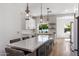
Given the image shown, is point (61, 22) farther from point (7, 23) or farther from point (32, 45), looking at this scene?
point (32, 45)

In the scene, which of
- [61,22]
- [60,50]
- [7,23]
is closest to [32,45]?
[7,23]

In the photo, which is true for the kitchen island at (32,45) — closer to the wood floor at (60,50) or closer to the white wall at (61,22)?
the wood floor at (60,50)

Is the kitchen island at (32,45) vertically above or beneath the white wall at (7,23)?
beneath

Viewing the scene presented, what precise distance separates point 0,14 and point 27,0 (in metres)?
2.02

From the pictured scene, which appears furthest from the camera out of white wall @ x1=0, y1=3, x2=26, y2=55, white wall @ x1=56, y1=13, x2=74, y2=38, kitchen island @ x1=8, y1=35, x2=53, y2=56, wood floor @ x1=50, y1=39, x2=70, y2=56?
white wall @ x1=56, y1=13, x2=74, y2=38

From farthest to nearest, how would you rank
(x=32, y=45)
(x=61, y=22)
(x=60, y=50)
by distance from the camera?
1. (x=61, y=22)
2. (x=60, y=50)
3. (x=32, y=45)

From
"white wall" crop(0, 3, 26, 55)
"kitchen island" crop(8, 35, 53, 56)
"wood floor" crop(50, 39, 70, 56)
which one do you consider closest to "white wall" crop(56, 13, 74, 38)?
"wood floor" crop(50, 39, 70, 56)

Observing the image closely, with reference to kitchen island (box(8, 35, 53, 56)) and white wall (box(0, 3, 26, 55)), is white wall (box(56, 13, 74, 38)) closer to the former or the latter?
white wall (box(0, 3, 26, 55))

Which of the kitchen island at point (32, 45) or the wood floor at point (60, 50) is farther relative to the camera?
the wood floor at point (60, 50)

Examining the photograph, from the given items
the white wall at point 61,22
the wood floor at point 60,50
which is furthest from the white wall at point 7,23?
the white wall at point 61,22

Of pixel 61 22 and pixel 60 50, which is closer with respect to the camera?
pixel 60 50

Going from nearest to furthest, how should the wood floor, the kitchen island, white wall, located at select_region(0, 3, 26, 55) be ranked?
the kitchen island → white wall, located at select_region(0, 3, 26, 55) → the wood floor

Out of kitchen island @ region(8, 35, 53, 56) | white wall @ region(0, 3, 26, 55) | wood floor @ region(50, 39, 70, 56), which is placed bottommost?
wood floor @ region(50, 39, 70, 56)

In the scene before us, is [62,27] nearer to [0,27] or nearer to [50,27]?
[50,27]
